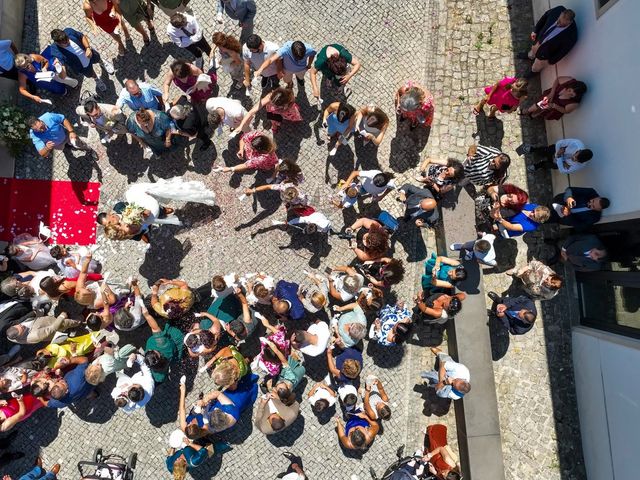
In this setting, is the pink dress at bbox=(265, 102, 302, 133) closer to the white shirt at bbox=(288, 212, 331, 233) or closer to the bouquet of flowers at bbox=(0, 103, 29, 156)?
the white shirt at bbox=(288, 212, 331, 233)

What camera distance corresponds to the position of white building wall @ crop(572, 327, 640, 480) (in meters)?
6.96

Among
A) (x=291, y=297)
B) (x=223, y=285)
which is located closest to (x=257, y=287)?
(x=223, y=285)

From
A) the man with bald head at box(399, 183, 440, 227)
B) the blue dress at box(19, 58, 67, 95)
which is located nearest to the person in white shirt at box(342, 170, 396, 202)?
the man with bald head at box(399, 183, 440, 227)

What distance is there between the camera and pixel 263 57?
7.84 meters

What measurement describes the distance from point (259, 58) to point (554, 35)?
18.4 feet

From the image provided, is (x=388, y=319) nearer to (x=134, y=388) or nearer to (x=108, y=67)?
(x=134, y=388)

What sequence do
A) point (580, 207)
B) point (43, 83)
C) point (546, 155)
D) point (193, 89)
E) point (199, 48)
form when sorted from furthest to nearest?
point (546, 155) → point (199, 48) → point (43, 83) → point (193, 89) → point (580, 207)

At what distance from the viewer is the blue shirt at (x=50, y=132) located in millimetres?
8055

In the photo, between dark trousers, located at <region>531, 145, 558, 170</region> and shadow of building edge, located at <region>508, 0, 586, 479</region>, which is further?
dark trousers, located at <region>531, 145, 558, 170</region>

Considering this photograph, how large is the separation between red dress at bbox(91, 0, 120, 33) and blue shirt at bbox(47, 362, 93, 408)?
6.78 metres

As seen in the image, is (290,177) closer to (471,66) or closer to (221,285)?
(221,285)

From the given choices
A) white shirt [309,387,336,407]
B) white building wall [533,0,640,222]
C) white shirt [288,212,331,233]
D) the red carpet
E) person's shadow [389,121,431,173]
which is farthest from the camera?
person's shadow [389,121,431,173]

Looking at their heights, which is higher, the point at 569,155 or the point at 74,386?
the point at 569,155

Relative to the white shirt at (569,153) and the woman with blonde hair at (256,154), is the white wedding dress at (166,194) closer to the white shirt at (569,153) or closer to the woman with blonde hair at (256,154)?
the woman with blonde hair at (256,154)
